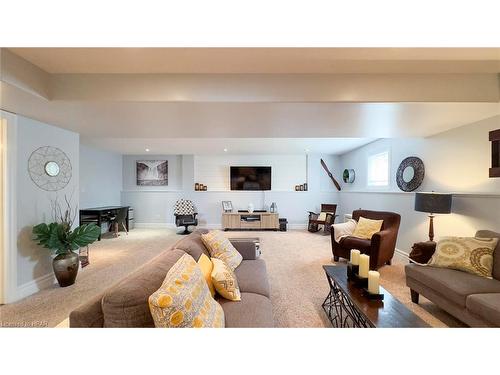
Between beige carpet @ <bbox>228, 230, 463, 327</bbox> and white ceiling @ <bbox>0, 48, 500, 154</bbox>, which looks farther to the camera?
beige carpet @ <bbox>228, 230, 463, 327</bbox>

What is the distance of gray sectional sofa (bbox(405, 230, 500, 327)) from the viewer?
1.30m

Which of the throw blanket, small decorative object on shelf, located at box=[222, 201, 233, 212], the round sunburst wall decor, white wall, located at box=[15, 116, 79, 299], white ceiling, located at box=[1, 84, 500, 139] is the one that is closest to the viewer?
white ceiling, located at box=[1, 84, 500, 139]

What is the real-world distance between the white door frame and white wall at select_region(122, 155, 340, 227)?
12.9 ft

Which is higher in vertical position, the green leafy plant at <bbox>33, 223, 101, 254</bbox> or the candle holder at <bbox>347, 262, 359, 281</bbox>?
the green leafy plant at <bbox>33, 223, 101, 254</bbox>

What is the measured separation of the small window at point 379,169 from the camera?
3.90m

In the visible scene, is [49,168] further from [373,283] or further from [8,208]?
[373,283]

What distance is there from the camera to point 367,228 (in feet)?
10.1

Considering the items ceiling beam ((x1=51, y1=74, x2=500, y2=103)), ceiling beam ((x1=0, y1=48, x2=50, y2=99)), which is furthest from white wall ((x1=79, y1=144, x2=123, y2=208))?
ceiling beam ((x1=51, y1=74, x2=500, y2=103))

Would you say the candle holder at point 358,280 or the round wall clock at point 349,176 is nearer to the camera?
the candle holder at point 358,280

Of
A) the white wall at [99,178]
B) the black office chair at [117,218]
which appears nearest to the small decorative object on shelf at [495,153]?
the black office chair at [117,218]

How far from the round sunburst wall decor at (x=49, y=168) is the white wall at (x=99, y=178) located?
7.75 ft

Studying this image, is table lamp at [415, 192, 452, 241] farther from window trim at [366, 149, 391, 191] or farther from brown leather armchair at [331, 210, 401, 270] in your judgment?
window trim at [366, 149, 391, 191]

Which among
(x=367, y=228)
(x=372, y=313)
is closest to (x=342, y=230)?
(x=367, y=228)

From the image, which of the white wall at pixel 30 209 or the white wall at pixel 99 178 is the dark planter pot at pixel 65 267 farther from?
the white wall at pixel 99 178
